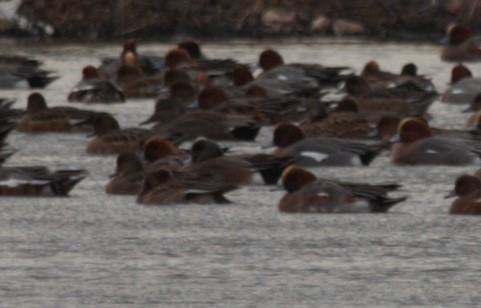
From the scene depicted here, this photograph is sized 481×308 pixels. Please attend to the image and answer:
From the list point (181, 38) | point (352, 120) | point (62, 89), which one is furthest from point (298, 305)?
point (181, 38)

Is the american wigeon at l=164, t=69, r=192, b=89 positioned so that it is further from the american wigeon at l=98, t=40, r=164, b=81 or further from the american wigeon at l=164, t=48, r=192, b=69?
the american wigeon at l=164, t=48, r=192, b=69

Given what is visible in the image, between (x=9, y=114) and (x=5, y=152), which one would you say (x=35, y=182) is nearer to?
(x=5, y=152)

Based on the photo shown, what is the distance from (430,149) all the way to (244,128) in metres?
3.16

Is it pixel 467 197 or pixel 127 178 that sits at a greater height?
pixel 467 197

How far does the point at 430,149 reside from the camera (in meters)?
18.2

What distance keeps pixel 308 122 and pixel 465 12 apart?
19.5 metres

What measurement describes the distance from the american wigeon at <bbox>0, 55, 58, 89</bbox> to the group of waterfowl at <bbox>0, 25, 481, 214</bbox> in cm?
2

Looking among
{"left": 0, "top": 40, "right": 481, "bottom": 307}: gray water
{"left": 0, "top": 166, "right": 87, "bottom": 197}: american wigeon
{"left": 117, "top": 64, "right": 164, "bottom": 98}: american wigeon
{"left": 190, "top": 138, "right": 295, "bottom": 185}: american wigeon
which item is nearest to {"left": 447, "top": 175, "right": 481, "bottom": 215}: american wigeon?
{"left": 0, "top": 40, "right": 481, "bottom": 307}: gray water

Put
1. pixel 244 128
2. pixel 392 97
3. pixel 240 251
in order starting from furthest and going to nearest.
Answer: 1. pixel 392 97
2. pixel 244 128
3. pixel 240 251

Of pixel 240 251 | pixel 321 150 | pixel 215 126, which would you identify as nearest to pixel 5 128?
pixel 215 126

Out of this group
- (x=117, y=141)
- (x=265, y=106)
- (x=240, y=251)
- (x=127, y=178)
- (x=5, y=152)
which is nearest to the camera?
(x=240, y=251)

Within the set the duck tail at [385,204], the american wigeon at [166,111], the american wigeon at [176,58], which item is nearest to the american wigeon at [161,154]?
the duck tail at [385,204]

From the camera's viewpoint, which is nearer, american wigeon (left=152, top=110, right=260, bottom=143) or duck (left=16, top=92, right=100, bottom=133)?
american wigeon (left=152, top=110, right=260, bottom=143)

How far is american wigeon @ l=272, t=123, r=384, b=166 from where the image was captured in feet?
58.9
